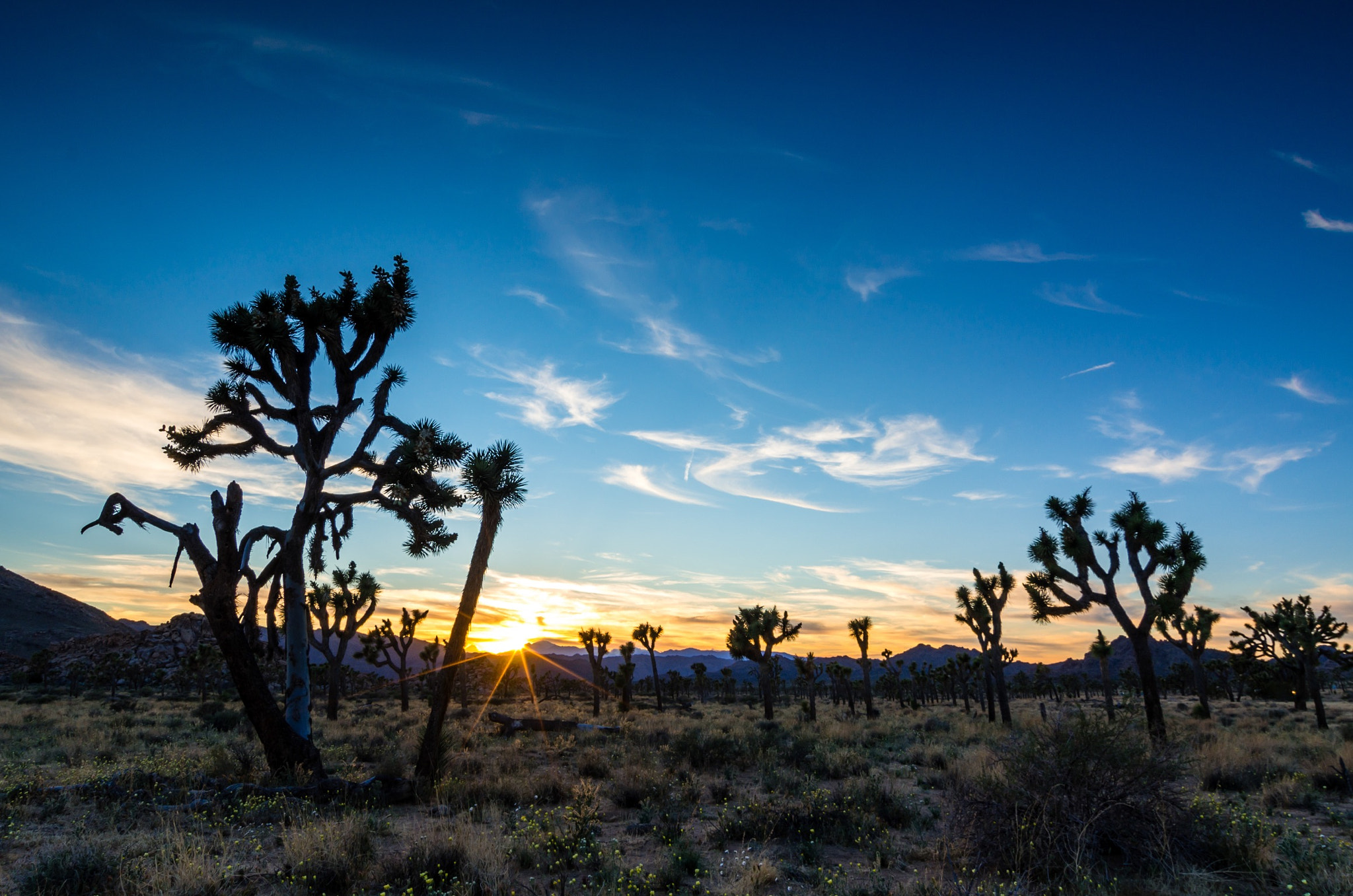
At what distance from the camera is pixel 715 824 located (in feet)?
33.2

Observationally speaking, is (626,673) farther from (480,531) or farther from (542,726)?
(480,531)

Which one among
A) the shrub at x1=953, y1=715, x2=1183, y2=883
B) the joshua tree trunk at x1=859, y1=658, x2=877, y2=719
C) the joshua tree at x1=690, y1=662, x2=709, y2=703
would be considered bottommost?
the joshua tree at x1=690, y1=662, x2=709, y2=703

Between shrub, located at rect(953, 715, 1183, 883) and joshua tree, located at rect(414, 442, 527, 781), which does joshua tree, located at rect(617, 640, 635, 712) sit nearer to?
joshua tree, located at rect(414, 442, 527, 781)

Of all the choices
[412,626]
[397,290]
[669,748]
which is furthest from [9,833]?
[412,626]

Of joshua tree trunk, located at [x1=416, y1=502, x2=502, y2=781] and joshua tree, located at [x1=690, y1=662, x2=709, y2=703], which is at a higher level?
joshua tree trunk, located at [x1=416, y1=502, x2=502, y2=781]

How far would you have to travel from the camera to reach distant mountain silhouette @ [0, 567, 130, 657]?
9669 centimetres

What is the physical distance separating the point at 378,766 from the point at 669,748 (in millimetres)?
7348

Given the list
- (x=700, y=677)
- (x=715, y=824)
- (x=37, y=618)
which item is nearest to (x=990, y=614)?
(x=715, y=824)

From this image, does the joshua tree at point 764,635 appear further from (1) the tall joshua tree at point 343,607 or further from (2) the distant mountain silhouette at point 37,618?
(2) the distant mountain silhouette at point 37,618

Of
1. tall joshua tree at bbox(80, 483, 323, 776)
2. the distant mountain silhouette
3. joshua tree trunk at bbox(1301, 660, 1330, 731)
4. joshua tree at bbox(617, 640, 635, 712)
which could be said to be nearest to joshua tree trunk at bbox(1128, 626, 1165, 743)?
joshua tree trunk at bbox(1301, 660, 1330, 731)

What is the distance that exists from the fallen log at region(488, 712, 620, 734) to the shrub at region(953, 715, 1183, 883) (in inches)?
755

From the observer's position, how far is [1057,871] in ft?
23.3

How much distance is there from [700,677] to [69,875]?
249 feet

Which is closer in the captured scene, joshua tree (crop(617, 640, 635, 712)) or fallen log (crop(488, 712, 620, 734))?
fallen log (crop(488, 712, 620, 734))
